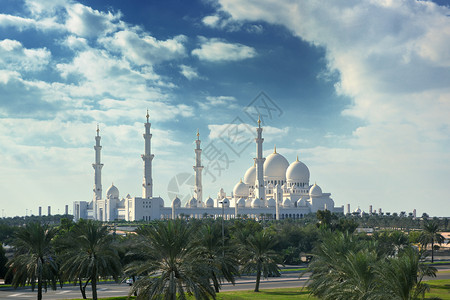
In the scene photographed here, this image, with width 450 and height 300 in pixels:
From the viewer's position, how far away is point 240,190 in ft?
424

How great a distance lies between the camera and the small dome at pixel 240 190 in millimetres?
128875

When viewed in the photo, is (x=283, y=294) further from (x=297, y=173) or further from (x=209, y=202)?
(x=297, y=173)

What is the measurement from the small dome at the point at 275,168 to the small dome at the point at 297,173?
219 cm

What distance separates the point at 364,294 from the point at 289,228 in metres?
46.5

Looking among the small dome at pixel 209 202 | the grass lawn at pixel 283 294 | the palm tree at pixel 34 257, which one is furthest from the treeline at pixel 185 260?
the small dome at pixel 209 202

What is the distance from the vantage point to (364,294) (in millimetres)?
19141

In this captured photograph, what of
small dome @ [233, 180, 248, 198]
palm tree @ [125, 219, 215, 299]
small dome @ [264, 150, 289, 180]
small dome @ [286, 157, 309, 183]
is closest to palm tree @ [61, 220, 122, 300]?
palm tree @ [125, 219, 215, 299]

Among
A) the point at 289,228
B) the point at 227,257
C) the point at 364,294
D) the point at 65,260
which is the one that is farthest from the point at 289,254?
the point at 364,294

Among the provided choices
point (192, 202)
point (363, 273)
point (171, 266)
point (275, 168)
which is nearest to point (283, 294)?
point (363, 273)

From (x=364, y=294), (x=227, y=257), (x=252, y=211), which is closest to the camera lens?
(x=364, y=294)

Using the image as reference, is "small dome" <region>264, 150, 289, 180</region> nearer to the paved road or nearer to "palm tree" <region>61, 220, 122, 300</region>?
the paved road

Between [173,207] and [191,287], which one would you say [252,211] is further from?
[191,287]

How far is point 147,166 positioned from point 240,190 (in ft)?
98.1

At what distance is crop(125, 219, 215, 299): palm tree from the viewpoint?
20031 mm
